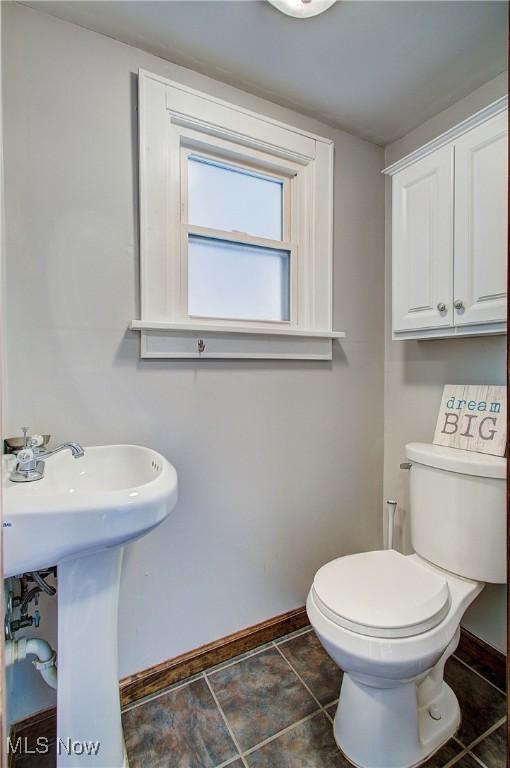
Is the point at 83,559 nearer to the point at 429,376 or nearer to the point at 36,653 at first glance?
the point at 36,653

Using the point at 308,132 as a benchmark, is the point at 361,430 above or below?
below

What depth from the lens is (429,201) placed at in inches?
52.2

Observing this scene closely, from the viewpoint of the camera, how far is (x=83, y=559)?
84cm

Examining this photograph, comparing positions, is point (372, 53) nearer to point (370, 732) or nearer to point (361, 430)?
point (361, 430)

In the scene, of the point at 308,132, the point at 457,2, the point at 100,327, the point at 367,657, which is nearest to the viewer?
the point at 367,657

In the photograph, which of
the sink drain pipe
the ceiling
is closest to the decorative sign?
the ceiling

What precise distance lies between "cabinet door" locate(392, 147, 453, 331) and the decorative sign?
0.29 meters

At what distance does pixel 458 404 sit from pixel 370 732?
42.4 inches

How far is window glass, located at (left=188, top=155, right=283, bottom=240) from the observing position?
4.60ft

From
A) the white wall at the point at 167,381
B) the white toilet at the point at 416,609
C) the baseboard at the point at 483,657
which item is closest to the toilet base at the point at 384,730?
the white toilet at the point at 416,609

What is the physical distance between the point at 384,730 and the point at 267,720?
0.37 meters

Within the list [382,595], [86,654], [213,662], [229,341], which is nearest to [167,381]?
[229,341]

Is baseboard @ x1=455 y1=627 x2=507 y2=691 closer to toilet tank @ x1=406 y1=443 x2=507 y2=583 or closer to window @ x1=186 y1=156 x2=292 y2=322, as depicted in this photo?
toilet tank @ x1=406 y1=443 x2=507 y2=583

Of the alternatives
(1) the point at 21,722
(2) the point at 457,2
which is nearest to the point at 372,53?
(2) the point at 457,2
